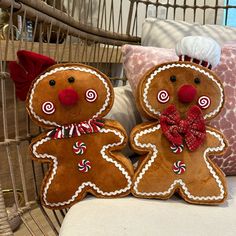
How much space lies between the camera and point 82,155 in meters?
0.64

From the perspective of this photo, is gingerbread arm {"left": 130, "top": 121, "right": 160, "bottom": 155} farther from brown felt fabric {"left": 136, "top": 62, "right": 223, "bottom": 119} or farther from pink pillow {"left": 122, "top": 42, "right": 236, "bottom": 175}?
pink pillow {"left": 122, "top": 42, "right": 236, "bottom": 175}

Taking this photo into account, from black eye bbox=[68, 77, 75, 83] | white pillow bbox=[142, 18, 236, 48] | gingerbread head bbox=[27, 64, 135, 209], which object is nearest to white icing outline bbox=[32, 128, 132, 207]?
gingerbread head bbox=[27, 64, 135, 209]

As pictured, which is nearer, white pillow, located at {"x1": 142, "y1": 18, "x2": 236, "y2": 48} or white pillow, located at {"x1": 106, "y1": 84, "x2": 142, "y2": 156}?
white pillow, located at {"x1": 106, "y1": 84, "x2": 142, "y2": 156}

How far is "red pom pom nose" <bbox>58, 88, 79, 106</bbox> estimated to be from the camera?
0.60 m

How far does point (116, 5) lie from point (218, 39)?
0.84 meters

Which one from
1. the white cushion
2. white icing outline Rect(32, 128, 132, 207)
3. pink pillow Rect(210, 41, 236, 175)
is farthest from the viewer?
pink pillow Rect(210, 41, 236, 175)

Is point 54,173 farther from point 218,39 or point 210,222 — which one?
point 218,39

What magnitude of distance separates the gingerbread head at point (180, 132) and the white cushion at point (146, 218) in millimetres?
30

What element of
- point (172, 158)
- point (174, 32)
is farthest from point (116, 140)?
point (174, 32)

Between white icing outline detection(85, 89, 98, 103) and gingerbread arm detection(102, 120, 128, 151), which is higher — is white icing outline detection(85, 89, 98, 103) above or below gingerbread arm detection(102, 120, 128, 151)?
above

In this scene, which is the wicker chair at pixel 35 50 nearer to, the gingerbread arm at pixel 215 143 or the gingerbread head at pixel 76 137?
the gingerbread head at pixel 76 137

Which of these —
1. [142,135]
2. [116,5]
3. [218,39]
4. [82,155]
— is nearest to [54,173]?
[82,155]

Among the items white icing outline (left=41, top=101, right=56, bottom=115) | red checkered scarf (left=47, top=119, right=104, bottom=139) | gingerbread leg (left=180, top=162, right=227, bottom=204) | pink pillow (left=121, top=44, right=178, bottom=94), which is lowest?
gingerbread leg (left=180, top=162, right=227, bottom=204)

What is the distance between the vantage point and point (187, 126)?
0.65m
